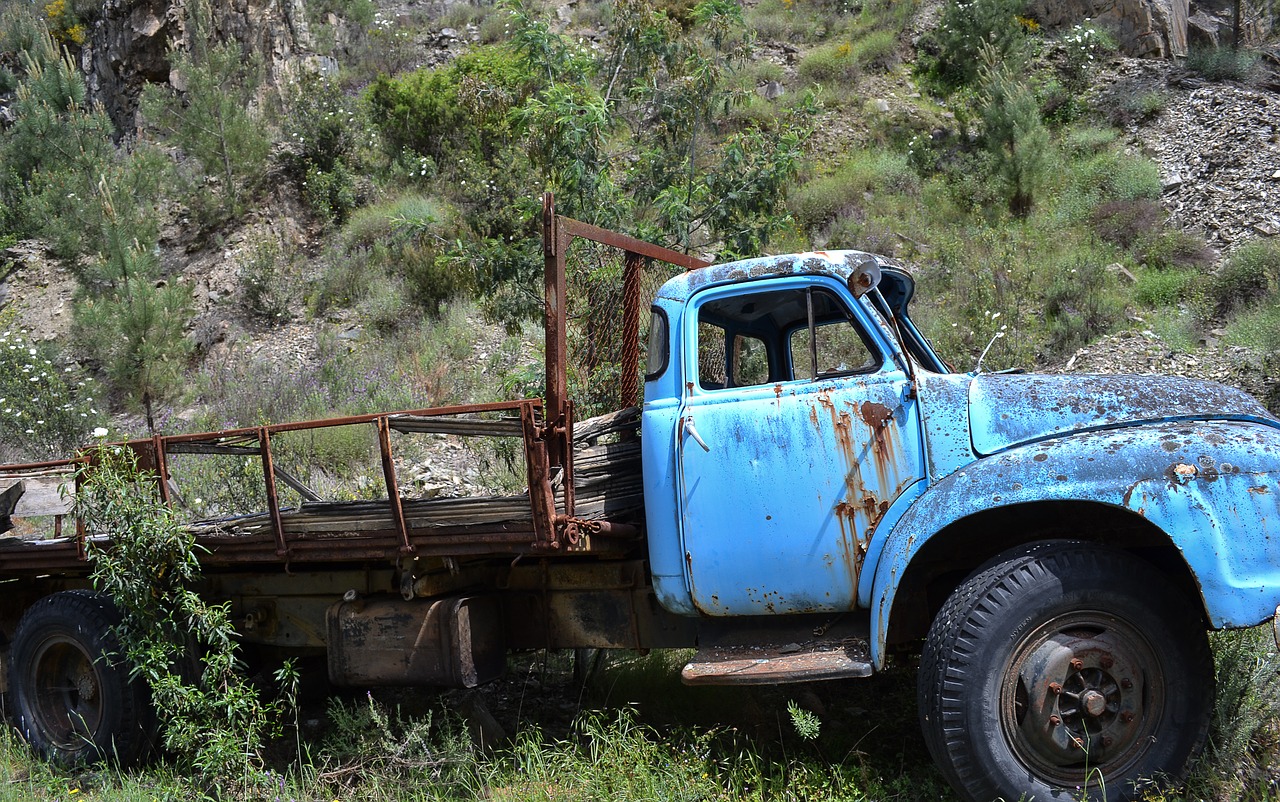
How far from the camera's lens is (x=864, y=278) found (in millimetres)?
3963

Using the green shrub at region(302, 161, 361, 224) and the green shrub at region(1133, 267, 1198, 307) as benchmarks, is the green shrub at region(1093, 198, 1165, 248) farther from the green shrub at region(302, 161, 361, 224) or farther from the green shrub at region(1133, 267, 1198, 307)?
the green shrub at region(302, 161, 361, 224)

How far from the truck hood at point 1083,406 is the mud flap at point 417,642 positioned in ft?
7.91

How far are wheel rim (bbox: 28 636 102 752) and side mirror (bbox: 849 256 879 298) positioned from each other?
4485 mm

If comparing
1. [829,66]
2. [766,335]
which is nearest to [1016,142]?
[829,66]

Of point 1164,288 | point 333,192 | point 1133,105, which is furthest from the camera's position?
point 333,192

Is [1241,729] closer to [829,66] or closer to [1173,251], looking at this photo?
[1173,251]

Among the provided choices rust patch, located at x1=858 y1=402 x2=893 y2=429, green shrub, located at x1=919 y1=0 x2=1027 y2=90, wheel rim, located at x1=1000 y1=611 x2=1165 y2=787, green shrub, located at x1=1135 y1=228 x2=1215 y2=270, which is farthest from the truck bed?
green shrub, located at x1=919 y1=0 x2=1027 y2=90

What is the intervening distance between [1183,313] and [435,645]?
30.3ft

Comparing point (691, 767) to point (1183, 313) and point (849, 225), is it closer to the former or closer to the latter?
point (1183, 313)

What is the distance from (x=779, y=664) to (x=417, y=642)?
5.86ft

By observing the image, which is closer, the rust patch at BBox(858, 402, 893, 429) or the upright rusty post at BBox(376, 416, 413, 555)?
the rust patch at BBox(858, 402, 893, 429)

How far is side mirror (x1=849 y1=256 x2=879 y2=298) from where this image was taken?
12.9ft

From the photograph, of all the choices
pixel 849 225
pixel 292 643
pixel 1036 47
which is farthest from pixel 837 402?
pixel 1036 47

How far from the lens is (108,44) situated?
68.3 ft
